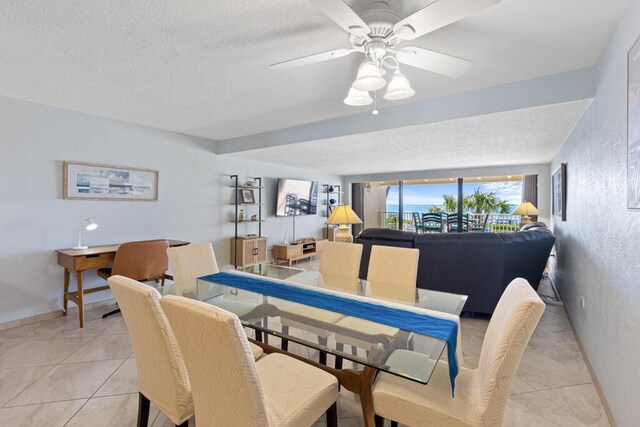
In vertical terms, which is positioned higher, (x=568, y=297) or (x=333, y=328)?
(x=333, y=328)

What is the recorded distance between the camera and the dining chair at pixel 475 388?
1190 millimetres

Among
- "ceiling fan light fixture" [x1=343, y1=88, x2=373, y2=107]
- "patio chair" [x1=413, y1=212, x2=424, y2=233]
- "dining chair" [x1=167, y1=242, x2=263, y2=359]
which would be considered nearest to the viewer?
"ceiling fan light fixture" [x1=343, y1=88, x2=373, y2=107]

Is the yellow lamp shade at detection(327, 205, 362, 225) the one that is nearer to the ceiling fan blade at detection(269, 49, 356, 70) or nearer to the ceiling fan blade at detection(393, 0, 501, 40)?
the ceiling fan blade at detection(269, 49, 356, 70)

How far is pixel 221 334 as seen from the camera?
1.01 meters

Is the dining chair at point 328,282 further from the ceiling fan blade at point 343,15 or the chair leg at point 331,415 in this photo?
the ceiling fan blade at point 343,15

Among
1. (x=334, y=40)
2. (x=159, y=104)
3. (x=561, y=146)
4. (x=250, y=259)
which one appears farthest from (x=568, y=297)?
(x=159, y=104)

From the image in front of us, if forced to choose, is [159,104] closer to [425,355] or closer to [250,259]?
[250,259]

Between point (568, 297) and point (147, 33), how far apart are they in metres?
4.58

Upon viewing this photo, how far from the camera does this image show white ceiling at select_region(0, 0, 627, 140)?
5.59 feet

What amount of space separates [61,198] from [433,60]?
4015mm

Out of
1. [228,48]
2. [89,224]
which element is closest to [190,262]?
[89,224]

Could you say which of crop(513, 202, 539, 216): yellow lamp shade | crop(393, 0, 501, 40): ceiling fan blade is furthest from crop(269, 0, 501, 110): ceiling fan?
crop(513, 202, 539, 216): yellow lamp shade

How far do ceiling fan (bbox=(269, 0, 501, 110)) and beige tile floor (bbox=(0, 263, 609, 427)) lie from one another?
203cm

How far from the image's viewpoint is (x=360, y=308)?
1.90 metres
